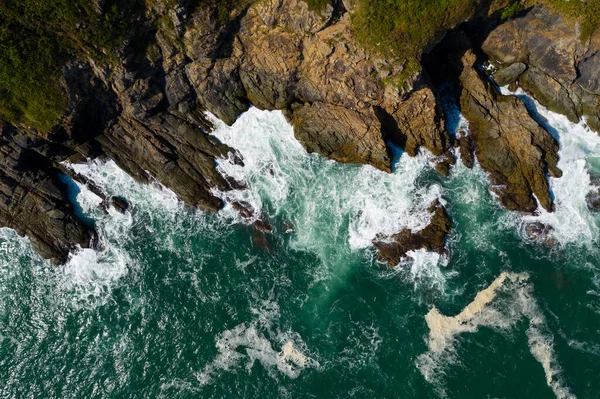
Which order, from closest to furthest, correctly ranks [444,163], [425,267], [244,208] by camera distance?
[425,267] → [244,208] → [444,163]

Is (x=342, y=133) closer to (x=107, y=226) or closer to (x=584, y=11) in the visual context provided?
(x=107, y=226)

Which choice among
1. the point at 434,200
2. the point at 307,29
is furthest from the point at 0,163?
the point at 434,200

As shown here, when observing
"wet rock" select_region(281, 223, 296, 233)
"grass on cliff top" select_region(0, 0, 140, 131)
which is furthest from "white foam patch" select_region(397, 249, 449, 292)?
"grass on cliff top" select_region(0, 0, 140, 131)

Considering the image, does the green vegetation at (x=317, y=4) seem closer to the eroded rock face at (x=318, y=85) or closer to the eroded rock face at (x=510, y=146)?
the eroded rock face at (x=318, y=85)

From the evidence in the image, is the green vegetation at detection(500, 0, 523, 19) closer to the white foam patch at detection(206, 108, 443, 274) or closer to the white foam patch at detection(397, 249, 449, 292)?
the white foam patch at detection(206, 108, 443, 274)

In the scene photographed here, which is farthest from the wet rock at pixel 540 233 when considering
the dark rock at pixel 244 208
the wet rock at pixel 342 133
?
the dark rock at pixel 244 208

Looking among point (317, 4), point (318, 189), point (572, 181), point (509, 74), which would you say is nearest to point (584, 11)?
point (509, 74)

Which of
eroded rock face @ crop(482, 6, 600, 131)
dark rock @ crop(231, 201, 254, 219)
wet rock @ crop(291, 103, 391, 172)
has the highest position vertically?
eroded rock face @ crop(482, 6, 600, 131)
